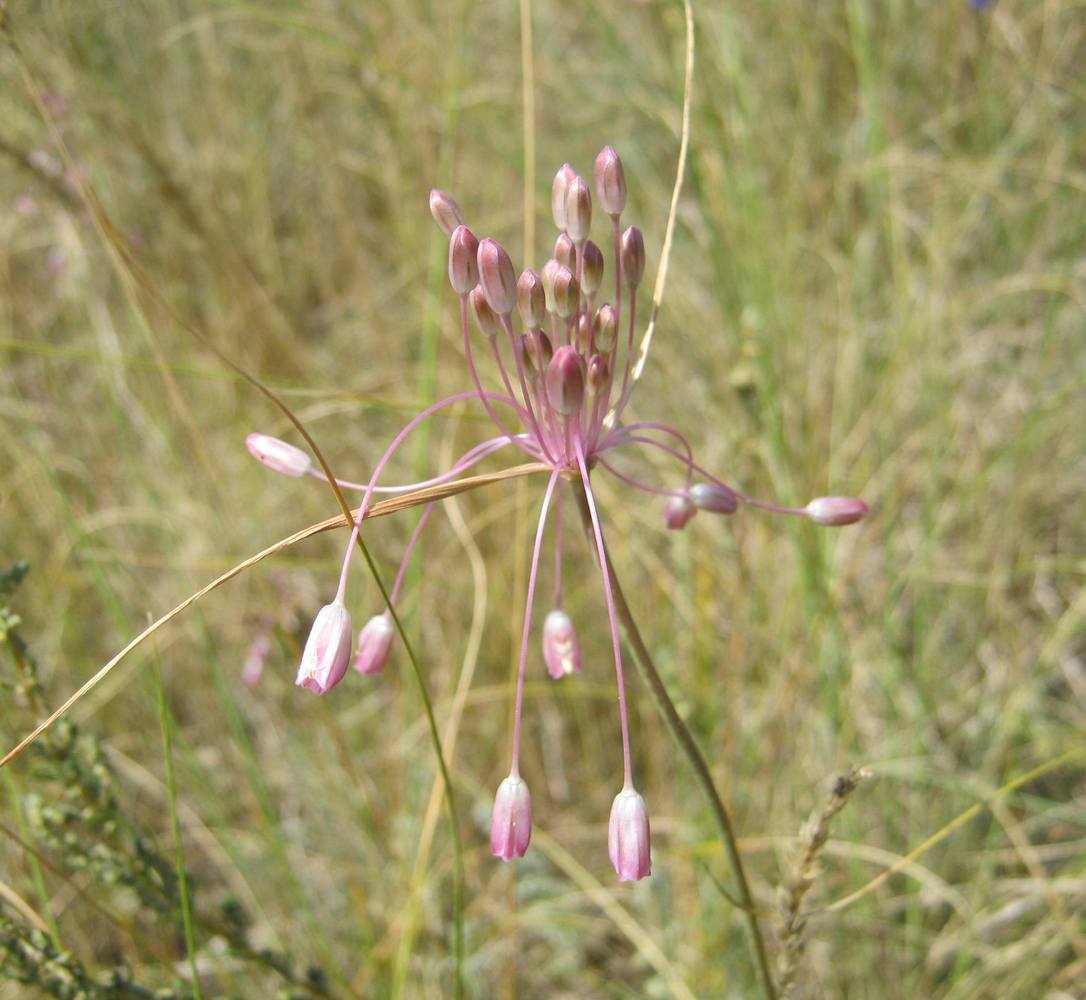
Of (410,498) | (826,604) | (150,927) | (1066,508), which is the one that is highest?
(410,498)

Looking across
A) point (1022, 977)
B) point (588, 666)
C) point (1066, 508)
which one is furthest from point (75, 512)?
point (1066, 508)

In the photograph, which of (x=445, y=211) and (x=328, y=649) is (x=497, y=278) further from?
(x=328, y=649)

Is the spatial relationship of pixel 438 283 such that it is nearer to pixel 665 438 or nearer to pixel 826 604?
pixel 665 438

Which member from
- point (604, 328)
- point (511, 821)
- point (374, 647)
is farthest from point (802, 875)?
point (604, 328)

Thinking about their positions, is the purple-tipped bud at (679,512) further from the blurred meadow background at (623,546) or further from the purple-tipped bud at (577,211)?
the blurred meadow background at (623,546)

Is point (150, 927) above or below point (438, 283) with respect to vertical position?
below

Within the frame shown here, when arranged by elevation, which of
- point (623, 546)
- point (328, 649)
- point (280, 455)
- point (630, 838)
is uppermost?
point (280, 455)
